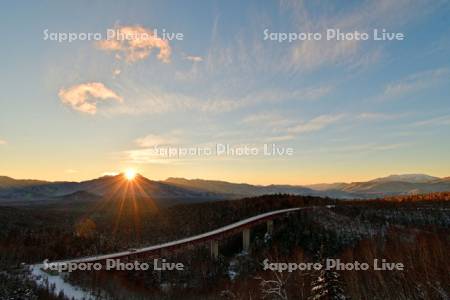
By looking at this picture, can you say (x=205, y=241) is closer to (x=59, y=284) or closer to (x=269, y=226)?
(x=269, y=226)

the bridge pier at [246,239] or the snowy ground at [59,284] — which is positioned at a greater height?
the snowy ground at [59,284]

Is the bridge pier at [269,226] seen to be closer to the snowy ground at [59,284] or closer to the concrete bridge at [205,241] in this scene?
the concrete bridge at [205,241]

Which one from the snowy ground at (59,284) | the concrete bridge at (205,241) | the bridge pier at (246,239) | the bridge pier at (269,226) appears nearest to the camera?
the snowy ground at (59,284)

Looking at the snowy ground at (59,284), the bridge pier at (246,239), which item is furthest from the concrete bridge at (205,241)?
the snowy ground at (59,284)

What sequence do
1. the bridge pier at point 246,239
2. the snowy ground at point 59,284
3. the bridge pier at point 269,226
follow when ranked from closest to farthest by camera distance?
the snowy ground at point 59,284 < the bridge pier at point 246,239 < the bridge pier at point 269,226

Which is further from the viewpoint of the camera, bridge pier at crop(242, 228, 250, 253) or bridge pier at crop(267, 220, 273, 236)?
bridge pier at crop(267, 220, 273, 236)

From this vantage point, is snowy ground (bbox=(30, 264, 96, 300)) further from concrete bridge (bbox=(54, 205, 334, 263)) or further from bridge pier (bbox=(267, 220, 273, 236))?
bridge pier (bbox=(267, 220, 273, 236))

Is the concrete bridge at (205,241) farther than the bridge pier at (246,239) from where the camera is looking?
No

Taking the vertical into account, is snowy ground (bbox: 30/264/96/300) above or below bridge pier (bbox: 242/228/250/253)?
above

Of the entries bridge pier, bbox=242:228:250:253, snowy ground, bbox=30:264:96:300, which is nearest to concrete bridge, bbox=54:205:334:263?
bridge pier, bbox=242:228:250:253

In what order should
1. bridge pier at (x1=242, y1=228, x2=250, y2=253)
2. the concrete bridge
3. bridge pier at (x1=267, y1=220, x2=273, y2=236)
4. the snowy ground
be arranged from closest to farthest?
the snowy ground
the concrete bridge
bridge pier at (x1=242, y1=228, x2=250, y2=253)
bridge pier at (x1=267, y1=220, x2=273, y2=236)

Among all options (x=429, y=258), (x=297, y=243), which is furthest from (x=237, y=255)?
(x=429, y=258)

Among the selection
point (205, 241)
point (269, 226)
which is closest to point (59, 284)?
point (205, 241)

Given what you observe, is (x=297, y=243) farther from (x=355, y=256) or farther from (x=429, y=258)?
(x=429, y=258)
